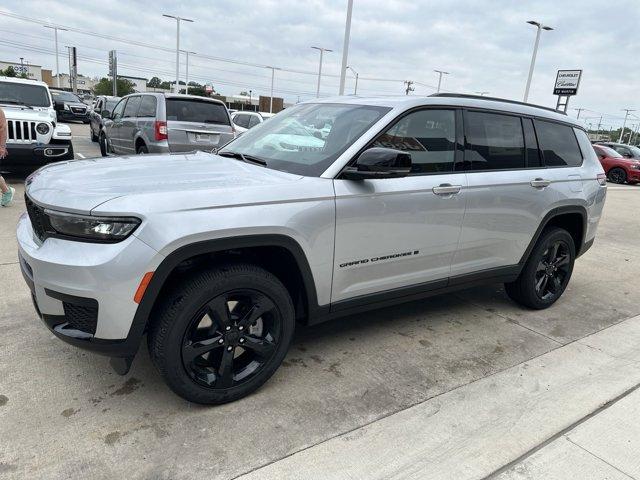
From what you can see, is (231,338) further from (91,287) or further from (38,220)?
(38,220)

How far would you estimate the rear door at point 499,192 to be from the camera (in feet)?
11.9

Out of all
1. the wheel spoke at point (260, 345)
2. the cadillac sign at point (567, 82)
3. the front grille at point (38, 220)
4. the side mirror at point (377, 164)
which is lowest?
the wheel spoke at point (260, 345)

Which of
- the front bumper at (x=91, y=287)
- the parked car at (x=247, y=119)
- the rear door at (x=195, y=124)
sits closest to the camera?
the front bumper at (x=91, y=287)

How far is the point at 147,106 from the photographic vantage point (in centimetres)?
929

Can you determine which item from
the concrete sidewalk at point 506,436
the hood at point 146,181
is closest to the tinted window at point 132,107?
the hood at point 146,181

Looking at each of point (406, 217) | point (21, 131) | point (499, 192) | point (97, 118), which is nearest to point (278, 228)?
point (406, 217)

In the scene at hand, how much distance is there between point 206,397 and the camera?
268 centimetres

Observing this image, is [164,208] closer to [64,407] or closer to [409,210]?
[64,407]

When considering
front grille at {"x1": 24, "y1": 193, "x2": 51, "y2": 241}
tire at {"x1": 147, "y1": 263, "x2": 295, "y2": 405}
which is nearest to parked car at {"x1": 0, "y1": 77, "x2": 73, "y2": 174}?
front grille at {"x1": 24, "y1": 193, "x2": 51, "y2": 241}

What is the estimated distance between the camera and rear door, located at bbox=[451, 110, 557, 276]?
3.64 meters

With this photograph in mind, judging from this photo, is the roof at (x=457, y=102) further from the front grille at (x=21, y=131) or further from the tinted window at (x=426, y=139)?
the front grille at (x=21, y=131)

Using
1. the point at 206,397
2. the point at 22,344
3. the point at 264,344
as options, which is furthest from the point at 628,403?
the point at 22,344

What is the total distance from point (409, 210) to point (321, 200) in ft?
2.32

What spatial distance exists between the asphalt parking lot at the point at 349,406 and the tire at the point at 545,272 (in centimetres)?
32
